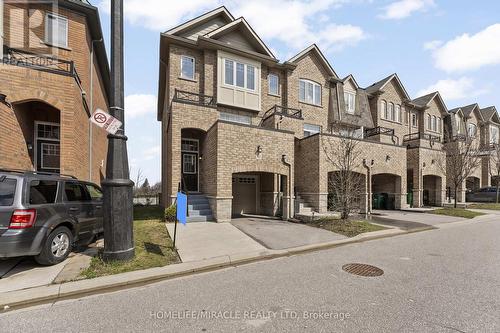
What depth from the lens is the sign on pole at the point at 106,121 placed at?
541cm

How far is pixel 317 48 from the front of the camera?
19.6m

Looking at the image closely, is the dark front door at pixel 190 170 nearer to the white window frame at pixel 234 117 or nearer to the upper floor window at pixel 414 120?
the white window frame at pixel 234 117

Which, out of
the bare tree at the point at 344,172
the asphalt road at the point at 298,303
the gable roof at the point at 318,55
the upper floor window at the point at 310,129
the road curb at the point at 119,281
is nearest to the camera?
the asphalt road at the point at 298,303

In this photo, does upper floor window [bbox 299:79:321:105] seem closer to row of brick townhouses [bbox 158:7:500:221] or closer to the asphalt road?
row of brick townhouses [bbox 158:7:500:221]

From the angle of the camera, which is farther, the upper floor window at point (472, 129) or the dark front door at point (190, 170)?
the upper floor window at point (472, 129)

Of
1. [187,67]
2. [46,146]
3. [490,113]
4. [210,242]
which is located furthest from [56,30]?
[490,113]

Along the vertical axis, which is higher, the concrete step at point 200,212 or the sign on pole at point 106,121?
the sign on pole at point 106,121

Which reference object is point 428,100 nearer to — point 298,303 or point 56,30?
point 298,303

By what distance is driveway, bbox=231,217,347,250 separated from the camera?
790 centimetres

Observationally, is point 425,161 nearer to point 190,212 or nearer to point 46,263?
point 190,212

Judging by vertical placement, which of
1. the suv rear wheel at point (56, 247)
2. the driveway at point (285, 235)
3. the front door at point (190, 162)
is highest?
the front door at point (190, 162)

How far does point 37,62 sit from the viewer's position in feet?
36.6

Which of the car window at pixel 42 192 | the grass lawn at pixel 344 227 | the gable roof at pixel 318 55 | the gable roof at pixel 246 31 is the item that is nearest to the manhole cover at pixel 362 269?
the grass lawn at pixel 344 227

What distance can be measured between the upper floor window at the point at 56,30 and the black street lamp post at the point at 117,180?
29.3ft
